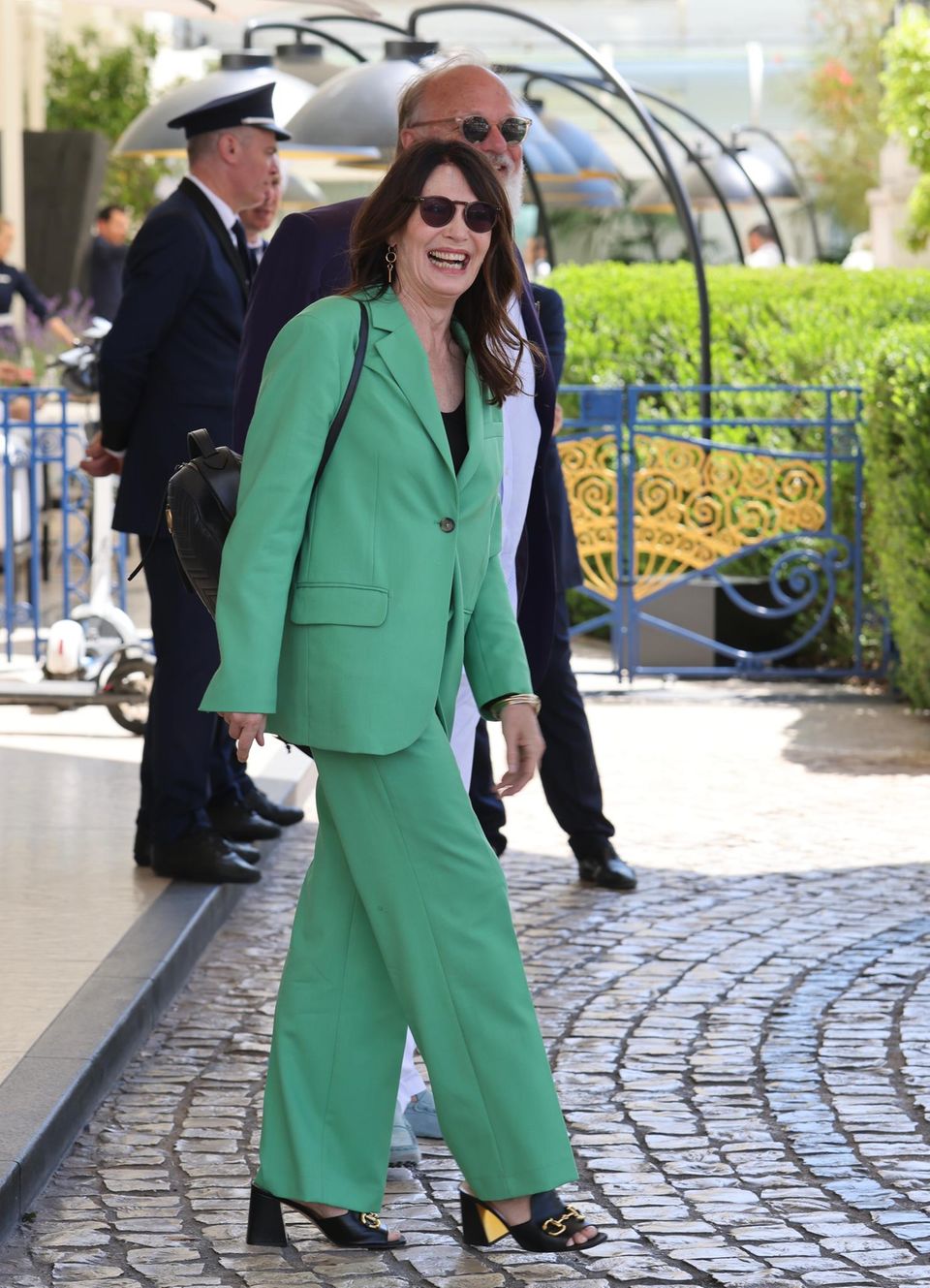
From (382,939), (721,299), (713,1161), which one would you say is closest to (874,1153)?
(713,1161)

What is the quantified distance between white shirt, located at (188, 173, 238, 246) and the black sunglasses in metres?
2.65

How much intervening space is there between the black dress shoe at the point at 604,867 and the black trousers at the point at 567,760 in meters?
0.02

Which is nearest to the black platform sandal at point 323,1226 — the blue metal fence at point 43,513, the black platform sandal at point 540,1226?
the black platform sandal at point 540,1226

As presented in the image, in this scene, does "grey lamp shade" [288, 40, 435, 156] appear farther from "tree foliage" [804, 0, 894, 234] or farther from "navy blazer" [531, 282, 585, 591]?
"tree foliage" [804, 0, 894, 234]

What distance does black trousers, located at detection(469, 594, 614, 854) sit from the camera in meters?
6.12

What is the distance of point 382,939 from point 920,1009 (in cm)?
207

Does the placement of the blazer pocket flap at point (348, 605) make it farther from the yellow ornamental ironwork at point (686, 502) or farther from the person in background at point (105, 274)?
the person in background at point (105, 274)

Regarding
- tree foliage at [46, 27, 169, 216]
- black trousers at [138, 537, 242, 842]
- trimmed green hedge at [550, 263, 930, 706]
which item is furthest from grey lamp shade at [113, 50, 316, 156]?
tree foliage at [46, 27, 169, 216]

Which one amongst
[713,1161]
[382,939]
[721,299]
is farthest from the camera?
[721,299]

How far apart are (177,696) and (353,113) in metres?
3.83

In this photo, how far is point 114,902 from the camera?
573cm

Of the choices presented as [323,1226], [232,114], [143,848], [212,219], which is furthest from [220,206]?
[323,1226]

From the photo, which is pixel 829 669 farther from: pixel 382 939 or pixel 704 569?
pixel 382 939

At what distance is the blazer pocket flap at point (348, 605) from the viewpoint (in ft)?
Answer: 11.2
